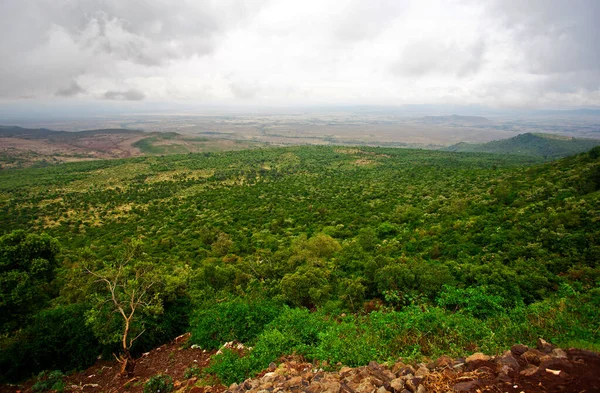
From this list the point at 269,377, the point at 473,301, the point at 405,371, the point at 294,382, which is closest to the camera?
the point at 405,371

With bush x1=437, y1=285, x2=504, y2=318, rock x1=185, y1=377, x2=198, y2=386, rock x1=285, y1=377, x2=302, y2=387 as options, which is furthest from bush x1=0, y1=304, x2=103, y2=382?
bush x1=437, y1=285, x2=504, y2=318

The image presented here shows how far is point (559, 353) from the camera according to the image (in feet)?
20.0

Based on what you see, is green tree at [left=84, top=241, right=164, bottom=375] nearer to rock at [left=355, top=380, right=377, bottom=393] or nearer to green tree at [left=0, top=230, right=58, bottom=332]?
green tree at [left=0, top=230, right=58, bottom=332]

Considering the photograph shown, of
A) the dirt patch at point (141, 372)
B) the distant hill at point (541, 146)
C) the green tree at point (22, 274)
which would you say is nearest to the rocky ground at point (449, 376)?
the dirt patch at point (141, 372)

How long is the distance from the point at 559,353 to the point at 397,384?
343 cm

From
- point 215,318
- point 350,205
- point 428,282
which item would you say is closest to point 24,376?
point 215,318

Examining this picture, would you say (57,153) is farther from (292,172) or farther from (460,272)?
(460,272)

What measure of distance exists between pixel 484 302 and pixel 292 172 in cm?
5648

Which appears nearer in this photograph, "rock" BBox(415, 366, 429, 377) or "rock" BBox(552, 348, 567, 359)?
"rock" BBox(552, 348, 567, 359)

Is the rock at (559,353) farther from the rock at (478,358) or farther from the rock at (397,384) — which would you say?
the rock at (397,384)

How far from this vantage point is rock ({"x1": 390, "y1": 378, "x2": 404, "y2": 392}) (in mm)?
6023

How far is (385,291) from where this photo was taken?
12.8 metres

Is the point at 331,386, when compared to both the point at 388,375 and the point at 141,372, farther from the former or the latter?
the point at 141,372

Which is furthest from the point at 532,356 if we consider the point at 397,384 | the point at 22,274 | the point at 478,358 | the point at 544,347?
the point at 22,274
